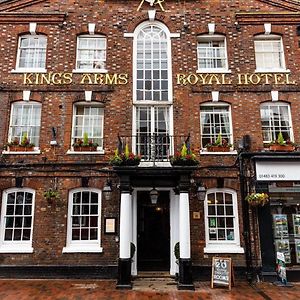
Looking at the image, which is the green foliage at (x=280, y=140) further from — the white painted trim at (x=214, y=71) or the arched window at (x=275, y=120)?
the white painted trim at (x=214, y=71)

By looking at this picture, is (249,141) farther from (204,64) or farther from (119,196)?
(119,196)

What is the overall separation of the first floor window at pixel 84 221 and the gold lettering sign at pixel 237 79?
529 centimetres

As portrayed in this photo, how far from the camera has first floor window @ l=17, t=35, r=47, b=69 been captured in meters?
12.4

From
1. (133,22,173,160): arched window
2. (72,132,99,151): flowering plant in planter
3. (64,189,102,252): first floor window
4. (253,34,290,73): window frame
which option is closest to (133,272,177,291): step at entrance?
(64,189,102,252): first floor window

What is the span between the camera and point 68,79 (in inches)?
475

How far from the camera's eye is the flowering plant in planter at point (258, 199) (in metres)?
10.5

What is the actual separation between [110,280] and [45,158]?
184 inches

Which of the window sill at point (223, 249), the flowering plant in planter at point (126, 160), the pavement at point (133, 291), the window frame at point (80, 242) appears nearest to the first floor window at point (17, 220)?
the pavement at point (133, 291)

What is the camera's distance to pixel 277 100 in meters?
12.0

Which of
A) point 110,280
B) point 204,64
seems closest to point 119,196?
point 110,280

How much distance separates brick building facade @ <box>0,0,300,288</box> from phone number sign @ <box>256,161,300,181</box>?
0.03 meters

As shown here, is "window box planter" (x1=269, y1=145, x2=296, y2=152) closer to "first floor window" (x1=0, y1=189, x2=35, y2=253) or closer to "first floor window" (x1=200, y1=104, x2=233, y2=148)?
"first floor window" (x1=200, y1=104, x2=233, y2=148)

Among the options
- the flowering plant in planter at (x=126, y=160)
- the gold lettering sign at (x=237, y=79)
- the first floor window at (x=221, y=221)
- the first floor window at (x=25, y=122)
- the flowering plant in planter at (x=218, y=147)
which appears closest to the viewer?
the flowering plant in planter at (x=126, y=160)

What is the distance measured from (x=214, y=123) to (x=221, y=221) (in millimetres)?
3539
